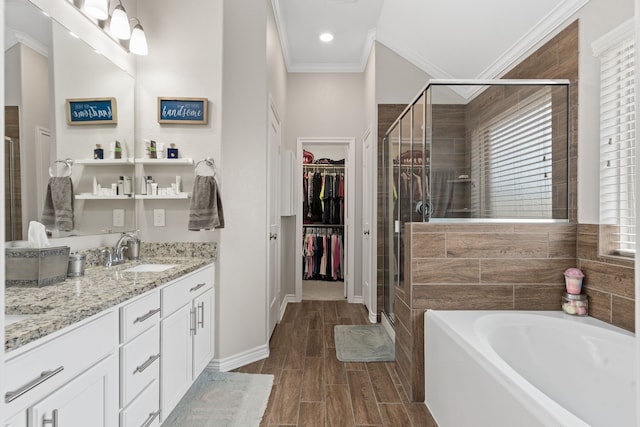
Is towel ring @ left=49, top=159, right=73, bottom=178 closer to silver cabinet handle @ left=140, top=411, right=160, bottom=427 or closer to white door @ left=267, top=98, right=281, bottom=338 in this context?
silver cabinet handle @ left=140, top=411, right=160, bottom=427

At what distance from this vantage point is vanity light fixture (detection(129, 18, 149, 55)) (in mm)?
2387

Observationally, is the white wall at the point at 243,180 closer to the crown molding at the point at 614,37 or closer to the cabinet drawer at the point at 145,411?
the cabinet drawer at the point at 145,411

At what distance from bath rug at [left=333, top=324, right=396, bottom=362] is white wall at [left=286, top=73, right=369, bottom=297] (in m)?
1.03

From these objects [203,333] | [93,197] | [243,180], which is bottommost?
[203,333]

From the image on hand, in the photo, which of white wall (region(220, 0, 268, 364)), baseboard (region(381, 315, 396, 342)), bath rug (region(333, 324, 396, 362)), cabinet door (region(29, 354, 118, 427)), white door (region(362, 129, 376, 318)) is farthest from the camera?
white door (region(362, 129, 376, 318))

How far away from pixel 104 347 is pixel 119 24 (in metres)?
1.91

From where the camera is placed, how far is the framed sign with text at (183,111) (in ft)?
8.52

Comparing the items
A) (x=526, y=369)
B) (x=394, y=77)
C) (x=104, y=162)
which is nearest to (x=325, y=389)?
(x=526, y=369)

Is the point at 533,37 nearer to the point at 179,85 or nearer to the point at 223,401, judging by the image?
the point at 179,85

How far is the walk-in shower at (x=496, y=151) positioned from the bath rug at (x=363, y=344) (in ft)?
3.24

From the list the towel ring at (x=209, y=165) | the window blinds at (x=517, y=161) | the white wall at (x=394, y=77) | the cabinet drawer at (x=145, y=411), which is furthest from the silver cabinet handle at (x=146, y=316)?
the white wall at (x=394, y=77)

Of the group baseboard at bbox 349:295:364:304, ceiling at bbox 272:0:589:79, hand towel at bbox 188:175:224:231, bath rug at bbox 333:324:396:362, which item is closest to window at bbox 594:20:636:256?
ceiling at bbox 272:0:589:79

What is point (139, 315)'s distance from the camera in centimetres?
158

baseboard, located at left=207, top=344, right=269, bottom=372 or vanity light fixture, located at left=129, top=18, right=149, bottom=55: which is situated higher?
vanity light fixture, located at left=129, top=18, right=149, bottom=55
